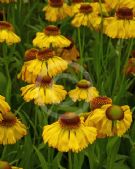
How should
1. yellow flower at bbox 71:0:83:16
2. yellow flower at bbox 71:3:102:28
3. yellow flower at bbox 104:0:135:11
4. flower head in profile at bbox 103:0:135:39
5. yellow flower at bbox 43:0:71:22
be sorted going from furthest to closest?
yellow flower at bbox 43:0:71:22
yellow flower at bbox 71:0:83:16
yellow flower at bbox 71:3:102:28
yellow flower at bbox 104:0:135:11
flower head in profile at bbox 103:0:135:39

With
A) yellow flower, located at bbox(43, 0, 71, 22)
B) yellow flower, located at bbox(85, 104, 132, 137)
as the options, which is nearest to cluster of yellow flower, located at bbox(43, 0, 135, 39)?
yellow flower, located at bbox(43, 0, 71, 22)

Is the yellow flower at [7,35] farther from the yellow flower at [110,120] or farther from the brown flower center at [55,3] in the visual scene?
the yellow flower at [110,120]

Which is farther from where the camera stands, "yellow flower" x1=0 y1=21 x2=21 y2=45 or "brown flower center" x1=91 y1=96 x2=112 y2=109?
"yellow flower" x1=0 y1=21 x2=21 y2=45

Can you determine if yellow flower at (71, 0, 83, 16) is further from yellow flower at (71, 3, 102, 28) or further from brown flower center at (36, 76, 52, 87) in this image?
brown flower center at (36, 76, 52, 87)

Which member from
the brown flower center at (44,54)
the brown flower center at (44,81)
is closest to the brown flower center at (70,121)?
the brown flower center at (44,81)

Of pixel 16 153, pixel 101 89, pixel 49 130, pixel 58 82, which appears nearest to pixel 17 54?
pixel 58 82
